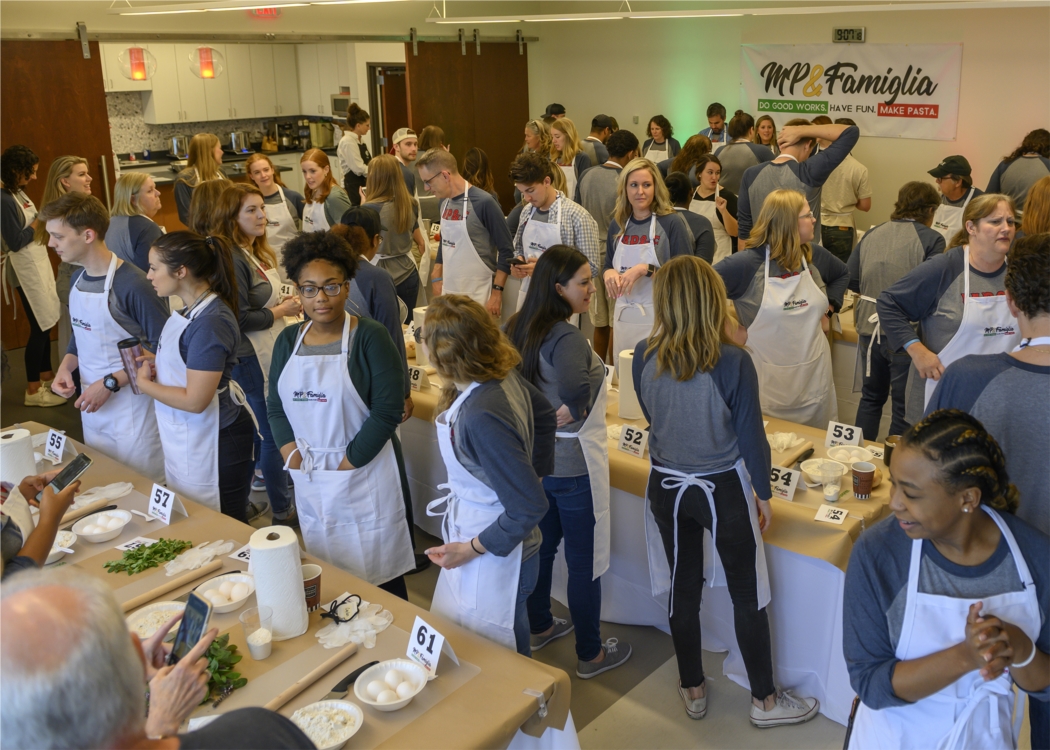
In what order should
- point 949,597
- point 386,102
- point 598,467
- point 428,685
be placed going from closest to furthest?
point 949,597
point 428,685
point 598,467
point 386,102

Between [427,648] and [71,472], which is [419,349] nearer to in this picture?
[71,472]

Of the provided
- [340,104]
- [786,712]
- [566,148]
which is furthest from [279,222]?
[340,104]

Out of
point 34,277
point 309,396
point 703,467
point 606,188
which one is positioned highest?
point 606,188

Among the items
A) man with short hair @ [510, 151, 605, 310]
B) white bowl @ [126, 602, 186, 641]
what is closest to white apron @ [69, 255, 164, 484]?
white bowl @ [126, 602, 186, 641]

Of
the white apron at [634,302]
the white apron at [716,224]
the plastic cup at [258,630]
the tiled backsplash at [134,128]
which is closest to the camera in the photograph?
the plastic cup at [258,630]

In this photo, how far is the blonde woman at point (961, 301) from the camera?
10.1 ft

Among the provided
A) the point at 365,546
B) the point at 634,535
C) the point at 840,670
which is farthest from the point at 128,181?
the point at 840,670

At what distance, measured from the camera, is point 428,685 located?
1.94 metres

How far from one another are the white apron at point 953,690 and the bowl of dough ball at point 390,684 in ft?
3.21

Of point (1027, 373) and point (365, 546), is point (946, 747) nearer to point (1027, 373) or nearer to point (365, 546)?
point (1027, 373)

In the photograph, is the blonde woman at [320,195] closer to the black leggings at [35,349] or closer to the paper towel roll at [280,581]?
the black leggings at [35,349]

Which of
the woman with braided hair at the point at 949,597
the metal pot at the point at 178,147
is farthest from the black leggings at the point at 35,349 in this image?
the woman with braided hair at the point at 949,597

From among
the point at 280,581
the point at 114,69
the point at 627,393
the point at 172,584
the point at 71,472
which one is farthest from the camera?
the point at 114,69

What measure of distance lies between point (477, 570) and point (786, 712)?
120 centimetres
